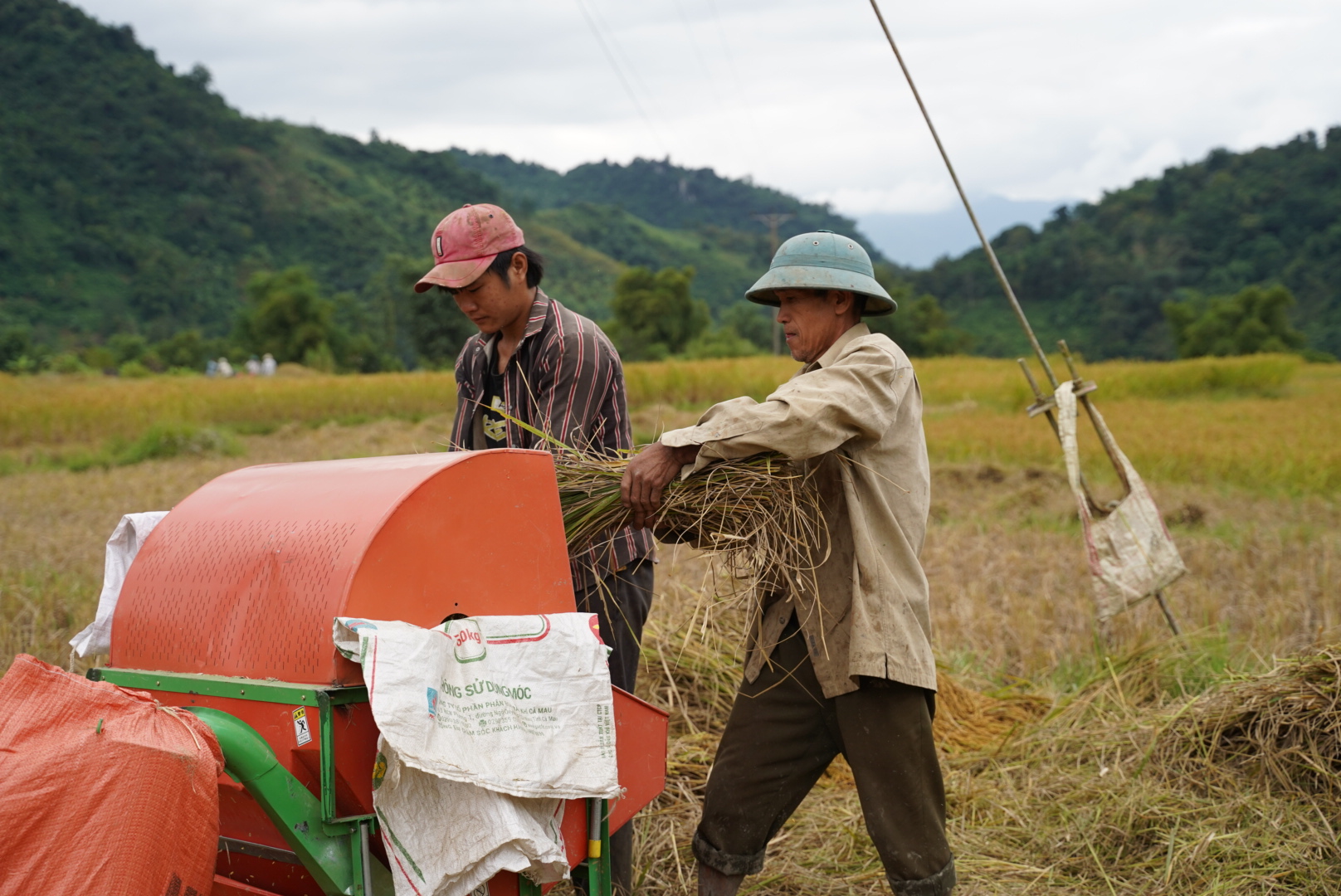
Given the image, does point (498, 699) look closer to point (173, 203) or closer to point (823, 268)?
point (823, 268)

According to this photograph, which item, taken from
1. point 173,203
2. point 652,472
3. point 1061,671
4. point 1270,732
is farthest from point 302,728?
point 173,203

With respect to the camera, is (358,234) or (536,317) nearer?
(536,317)

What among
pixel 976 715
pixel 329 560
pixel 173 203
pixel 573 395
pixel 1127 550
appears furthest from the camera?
pixel 173 203

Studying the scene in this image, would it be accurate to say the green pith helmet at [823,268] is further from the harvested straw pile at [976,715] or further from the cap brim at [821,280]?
the harvested straw pile at [976,715]

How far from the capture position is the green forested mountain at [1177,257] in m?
43.1

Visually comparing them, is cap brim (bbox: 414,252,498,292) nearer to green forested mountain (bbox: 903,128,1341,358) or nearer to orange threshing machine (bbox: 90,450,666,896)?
orange threshing machine (bbox: 90,450,666,896)

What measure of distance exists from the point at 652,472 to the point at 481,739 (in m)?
0.73

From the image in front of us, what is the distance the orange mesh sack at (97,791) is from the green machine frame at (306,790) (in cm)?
8

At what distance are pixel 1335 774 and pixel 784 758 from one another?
1782mm

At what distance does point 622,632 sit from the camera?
10.1 ft

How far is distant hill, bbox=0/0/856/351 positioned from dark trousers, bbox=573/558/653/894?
47949 millimetres

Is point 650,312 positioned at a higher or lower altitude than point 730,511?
higher

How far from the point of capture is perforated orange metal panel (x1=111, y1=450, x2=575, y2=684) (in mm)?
2002

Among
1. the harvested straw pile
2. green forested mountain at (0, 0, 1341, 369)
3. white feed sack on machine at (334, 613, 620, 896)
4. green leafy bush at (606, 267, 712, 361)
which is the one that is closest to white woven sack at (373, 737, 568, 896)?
white feed sack on machine at (334, 613, 620, 896)
